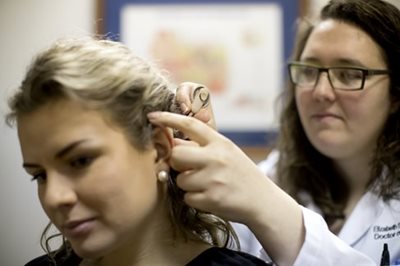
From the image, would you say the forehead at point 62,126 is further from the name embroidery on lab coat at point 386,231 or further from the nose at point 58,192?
the name embroidery on lab coat at point 386,231

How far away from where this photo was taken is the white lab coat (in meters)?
0.93

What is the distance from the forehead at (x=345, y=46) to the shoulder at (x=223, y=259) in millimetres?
589

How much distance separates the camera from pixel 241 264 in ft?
3.03

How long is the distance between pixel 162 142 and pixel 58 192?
0.58 ft

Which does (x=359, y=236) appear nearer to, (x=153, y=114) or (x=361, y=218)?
(x=361, y=218)

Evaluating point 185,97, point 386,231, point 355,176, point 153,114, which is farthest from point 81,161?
point 355,176

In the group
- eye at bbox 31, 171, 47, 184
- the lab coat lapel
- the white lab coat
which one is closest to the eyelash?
eye at bbox 31, 171, 47, 184

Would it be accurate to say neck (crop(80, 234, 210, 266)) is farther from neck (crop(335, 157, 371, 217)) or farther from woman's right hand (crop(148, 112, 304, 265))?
neck (crop(335, 157, 371, 217))

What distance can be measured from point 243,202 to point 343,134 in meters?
0.60

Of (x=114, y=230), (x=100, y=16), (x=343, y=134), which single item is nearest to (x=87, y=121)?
(x=114, y=230)

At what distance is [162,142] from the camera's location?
890 millimetres


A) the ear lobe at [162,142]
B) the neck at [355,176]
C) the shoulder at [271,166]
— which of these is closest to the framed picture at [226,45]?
the shoulder at [271,166]

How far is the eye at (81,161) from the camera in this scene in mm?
799

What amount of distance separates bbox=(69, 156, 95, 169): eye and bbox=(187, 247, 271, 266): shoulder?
23cm
